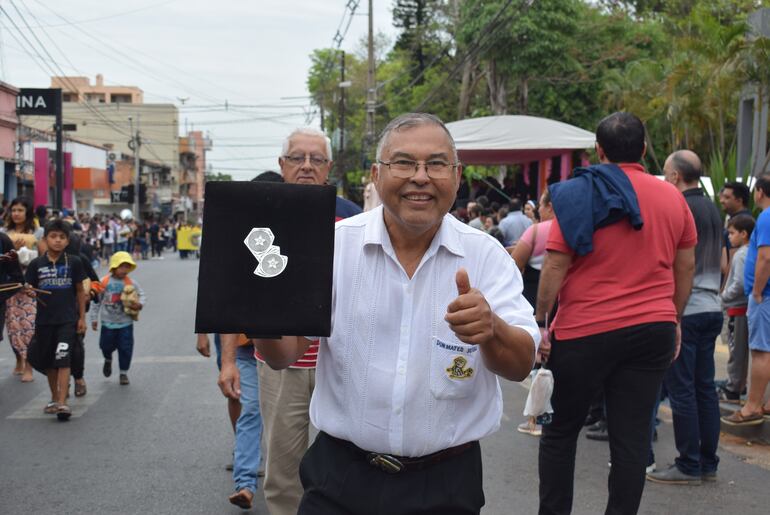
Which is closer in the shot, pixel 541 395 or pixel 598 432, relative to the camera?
pixel 541 395

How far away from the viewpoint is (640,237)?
4.35m

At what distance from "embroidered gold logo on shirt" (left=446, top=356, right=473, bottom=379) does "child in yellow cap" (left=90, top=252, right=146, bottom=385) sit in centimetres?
736

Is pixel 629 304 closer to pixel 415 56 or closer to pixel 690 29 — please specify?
pixel 690 29

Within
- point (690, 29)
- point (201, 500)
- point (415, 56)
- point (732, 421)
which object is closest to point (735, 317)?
point (732, 421)

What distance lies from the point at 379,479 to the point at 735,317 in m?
6.16

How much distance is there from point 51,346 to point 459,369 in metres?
6.40

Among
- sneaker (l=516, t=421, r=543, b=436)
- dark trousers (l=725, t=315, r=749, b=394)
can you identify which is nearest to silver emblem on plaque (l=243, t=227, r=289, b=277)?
sneaker (l=516, t=421, r=543, b=436)

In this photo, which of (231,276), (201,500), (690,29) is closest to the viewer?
(231,276)

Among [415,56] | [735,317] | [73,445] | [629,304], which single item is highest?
[415,56]

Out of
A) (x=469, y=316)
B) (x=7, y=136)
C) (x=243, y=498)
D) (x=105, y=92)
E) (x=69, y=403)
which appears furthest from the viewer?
(x=105, y=92)

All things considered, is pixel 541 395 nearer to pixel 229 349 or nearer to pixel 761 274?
pixel 229 349

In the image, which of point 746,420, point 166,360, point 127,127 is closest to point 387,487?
point 746,420

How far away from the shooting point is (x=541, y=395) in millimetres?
4418

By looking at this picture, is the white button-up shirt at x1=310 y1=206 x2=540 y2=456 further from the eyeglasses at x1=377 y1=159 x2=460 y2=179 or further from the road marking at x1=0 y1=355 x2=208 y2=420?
the road marking at x1=0 y1=355 x2=208 y2=420
